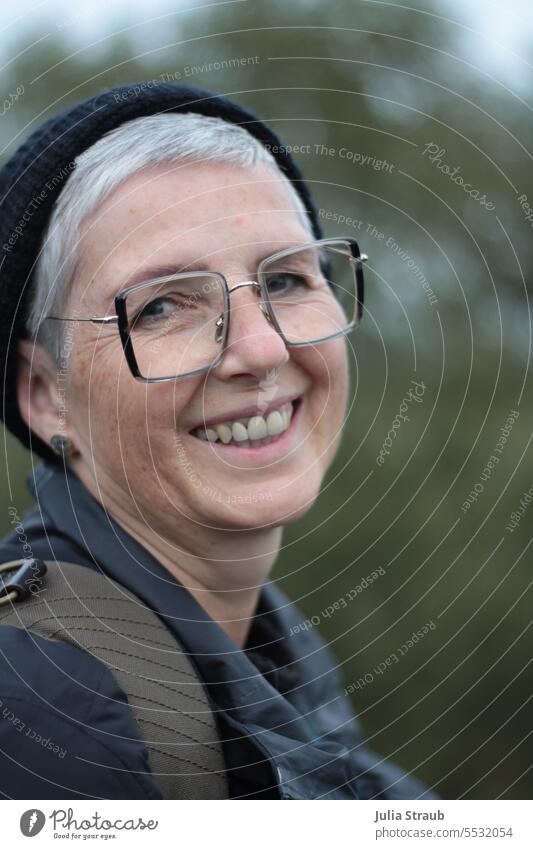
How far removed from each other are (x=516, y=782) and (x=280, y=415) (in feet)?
6.80

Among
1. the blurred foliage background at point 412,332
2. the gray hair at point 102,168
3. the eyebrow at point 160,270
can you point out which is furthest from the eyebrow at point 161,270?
the blurred foliage background at point 412,332

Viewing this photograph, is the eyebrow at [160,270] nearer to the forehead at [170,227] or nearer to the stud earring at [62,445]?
the forehead at [170,227]

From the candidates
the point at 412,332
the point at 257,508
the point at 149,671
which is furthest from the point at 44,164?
the point at 412,332

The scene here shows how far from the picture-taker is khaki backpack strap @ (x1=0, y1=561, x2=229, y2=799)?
1261mm

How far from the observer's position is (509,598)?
10.3 ft

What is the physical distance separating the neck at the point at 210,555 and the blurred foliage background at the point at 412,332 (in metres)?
1.33

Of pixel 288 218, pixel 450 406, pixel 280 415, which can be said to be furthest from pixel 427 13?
pixel 280 415

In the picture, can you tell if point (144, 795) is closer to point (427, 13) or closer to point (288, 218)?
point (288, 218)

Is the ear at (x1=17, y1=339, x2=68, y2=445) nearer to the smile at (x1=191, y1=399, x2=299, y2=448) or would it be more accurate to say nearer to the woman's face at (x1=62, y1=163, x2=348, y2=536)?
the woman's face at (x1=62, y1=163, x2=348, y2=536)

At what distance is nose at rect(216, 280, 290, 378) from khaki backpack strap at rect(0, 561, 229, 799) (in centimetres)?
44

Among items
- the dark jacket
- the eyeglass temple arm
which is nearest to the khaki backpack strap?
the dark jacket

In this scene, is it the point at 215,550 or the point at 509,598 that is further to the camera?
the point at 509,598

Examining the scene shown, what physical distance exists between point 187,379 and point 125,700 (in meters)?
0.53

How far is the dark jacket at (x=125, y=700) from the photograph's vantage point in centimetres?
121
